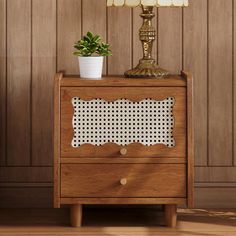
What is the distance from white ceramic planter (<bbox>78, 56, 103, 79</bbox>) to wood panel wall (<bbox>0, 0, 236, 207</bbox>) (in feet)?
1.14

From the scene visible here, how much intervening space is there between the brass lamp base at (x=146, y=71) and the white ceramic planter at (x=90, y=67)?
0.13 meters

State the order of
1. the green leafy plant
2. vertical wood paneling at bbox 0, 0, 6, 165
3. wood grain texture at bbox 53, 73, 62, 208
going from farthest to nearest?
vertical wood paneling at bbox 0, 0, 6, 165 → the green leafy plant → wood grain texture at bbox 53, 73, 62, 208

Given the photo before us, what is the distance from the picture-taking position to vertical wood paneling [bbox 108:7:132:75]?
3461mm

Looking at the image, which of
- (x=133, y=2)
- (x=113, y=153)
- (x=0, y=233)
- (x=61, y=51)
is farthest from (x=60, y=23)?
(x=0, y=233)

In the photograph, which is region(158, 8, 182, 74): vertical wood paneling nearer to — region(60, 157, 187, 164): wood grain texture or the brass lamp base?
the brass lamp base

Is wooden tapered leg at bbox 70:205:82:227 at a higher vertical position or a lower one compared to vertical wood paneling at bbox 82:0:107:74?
lower

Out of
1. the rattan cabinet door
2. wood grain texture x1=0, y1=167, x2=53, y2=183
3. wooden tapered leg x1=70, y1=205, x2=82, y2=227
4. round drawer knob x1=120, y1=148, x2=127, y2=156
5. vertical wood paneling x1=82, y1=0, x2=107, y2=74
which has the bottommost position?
wooden tapered leg x1=70, y1=205, x2=82, y2=227

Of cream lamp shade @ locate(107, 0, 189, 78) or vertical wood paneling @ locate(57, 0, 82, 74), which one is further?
vertical wood paneling @ locate(57, 0, 82, 74)

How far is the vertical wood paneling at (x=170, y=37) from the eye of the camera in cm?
347

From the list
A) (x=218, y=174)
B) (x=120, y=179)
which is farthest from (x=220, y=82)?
(x=120, y=179)

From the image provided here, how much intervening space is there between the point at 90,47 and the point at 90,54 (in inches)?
1.1

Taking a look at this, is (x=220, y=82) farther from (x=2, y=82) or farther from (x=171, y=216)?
(x=2, y=82)

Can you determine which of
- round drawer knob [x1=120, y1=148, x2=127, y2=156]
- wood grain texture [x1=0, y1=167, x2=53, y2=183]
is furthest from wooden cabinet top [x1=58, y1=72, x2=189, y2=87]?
wood grain texture [x1=0, y1=167, x2=53, y2=183]

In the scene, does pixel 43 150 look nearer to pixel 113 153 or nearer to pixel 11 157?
pixel 11 157
